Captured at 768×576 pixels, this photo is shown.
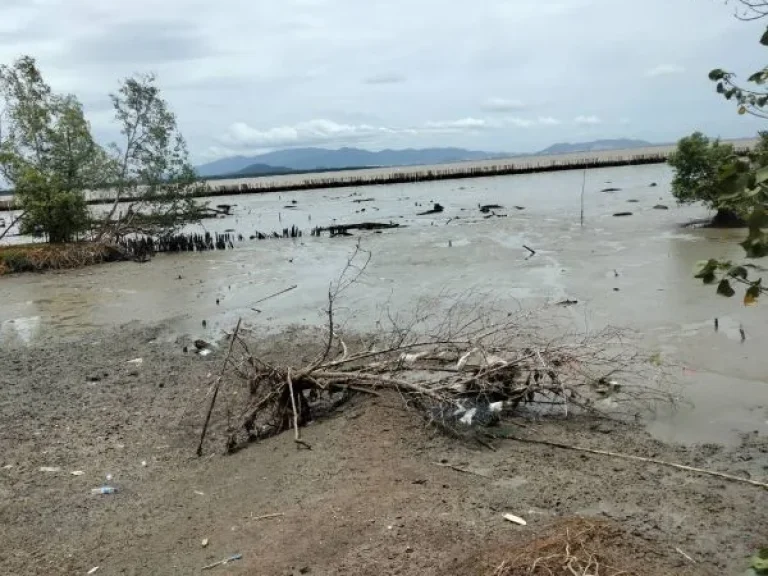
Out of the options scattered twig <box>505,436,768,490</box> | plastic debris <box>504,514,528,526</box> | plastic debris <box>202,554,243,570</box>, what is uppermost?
plastic debris <box>504,514,528,526</box>

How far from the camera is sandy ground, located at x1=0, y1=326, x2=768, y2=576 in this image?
4.05m

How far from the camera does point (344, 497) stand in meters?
4.83

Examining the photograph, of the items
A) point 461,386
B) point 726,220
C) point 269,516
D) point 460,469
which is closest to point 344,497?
point 269,516

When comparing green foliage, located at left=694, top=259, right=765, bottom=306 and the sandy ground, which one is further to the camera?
the sandy ground

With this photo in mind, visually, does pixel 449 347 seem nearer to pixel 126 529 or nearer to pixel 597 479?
pixel 597 479

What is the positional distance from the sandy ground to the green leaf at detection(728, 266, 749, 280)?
79.8 inches

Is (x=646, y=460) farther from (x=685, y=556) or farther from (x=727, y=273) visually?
(x=727, y=273)

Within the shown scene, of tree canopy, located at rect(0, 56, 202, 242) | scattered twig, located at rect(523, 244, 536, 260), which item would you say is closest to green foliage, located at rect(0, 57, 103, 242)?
tree canopy, located at rect(0, 56, 202, 242)

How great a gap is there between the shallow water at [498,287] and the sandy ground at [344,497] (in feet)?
4.23

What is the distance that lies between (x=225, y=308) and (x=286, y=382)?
7.17 m

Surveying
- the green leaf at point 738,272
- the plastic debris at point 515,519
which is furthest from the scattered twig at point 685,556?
the green leaf at point 738,272

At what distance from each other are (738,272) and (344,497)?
11.0 feet

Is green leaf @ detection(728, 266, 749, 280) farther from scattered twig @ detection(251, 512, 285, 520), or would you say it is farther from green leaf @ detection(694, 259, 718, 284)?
scattered twig @ detection(251, 512, 285, 520)

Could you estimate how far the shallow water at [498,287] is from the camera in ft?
25.0
